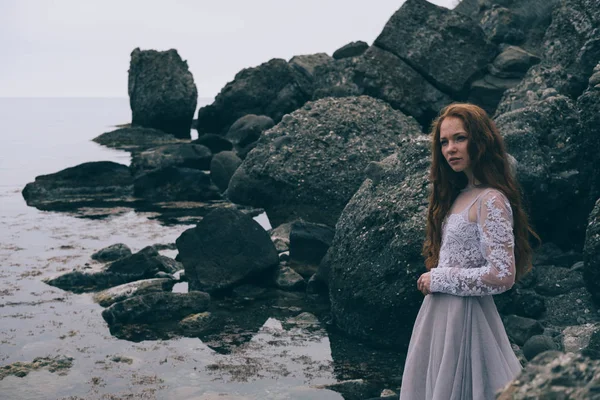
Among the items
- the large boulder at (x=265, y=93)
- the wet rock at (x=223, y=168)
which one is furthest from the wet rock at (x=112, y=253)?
the large boulder at (x=265, y=93)

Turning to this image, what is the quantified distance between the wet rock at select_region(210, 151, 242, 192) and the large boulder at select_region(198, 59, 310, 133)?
32.5 feet

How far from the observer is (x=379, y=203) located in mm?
8414

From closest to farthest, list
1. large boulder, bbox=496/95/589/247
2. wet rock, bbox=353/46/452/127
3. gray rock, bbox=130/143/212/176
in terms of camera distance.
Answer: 1. large boulder, bbox=496/95/589/247
2. wet rock, bbox=353/46/452/127
3. gray rock, bbox=130/143/212/176

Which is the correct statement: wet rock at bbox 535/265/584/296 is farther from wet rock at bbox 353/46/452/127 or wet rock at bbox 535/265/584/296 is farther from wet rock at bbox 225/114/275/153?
wet rock at bbox 225/114/275/153

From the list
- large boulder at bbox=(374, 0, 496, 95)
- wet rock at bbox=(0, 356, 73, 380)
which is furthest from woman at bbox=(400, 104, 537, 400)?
large boulder at bbox=(374, 0, 496, 95)

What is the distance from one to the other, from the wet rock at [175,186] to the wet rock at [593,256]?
1206cm

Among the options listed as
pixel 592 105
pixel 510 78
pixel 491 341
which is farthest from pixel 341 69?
pixel 491 341

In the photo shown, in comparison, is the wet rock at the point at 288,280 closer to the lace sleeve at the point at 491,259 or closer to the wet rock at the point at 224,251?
the wet rock at the point at 224,251

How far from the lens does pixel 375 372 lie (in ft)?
24.4

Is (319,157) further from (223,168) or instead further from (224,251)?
(223,168)

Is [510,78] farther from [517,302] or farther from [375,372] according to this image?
[375,372]

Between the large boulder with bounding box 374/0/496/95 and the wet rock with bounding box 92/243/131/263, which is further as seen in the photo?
the large boulder with bounding box 374/0/496/95

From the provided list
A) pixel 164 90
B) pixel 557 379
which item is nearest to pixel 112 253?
pixel 557 379

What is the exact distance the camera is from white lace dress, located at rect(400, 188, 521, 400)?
386cm
